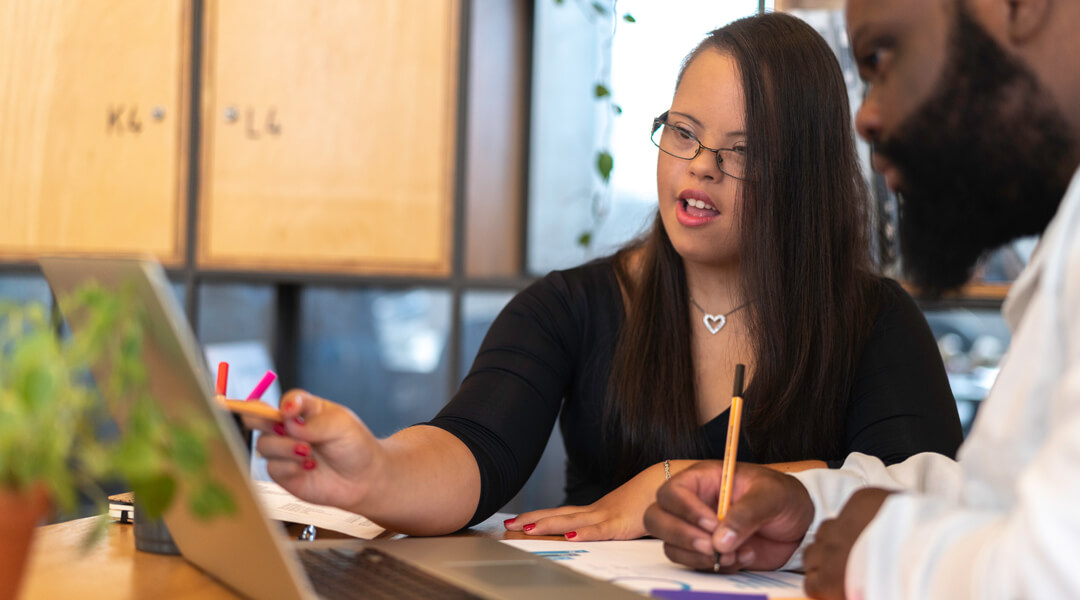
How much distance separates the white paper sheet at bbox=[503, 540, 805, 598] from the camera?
2.56 feet

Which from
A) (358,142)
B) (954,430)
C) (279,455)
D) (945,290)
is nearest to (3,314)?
(279,455)

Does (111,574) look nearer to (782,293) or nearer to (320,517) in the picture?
(320,517)

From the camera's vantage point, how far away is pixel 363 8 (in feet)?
7.54

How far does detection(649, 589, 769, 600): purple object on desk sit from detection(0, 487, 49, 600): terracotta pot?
412mm

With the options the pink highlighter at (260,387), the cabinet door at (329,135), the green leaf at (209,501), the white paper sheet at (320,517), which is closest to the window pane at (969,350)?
the cabinet door at (329,135)

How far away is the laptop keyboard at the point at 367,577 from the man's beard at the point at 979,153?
19.6 inches

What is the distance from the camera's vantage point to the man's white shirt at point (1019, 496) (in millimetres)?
540

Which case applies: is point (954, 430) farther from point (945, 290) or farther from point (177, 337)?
point (177, 337)

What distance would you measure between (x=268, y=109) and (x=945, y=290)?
1728 millimetres

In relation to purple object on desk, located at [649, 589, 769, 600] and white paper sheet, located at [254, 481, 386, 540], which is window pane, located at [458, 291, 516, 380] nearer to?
white paper sheet, located at [254, 481, 386, 540]

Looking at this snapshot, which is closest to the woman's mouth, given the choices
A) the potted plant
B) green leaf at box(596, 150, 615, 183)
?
the potted plant

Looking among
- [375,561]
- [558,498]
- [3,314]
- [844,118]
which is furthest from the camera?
[558,498]

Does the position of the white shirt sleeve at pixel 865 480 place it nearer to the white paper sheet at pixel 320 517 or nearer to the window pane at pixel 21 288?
the white paper sheet at pixel 320 517

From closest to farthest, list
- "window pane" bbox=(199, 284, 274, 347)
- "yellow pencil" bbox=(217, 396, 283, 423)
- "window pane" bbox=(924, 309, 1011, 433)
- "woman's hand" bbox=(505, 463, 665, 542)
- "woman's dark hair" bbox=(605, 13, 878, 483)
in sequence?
"yellow pencil" bbox=(217, 396, 283, 423), "woman's hand" bbox=(505, 463, 665, 542), "woman's dark hair" bbox=(605, 13, 878, 483), "window pane" bbox=(924, 309, 1011, 433), "window pane" bbox=(199, 284, 274, 347)
